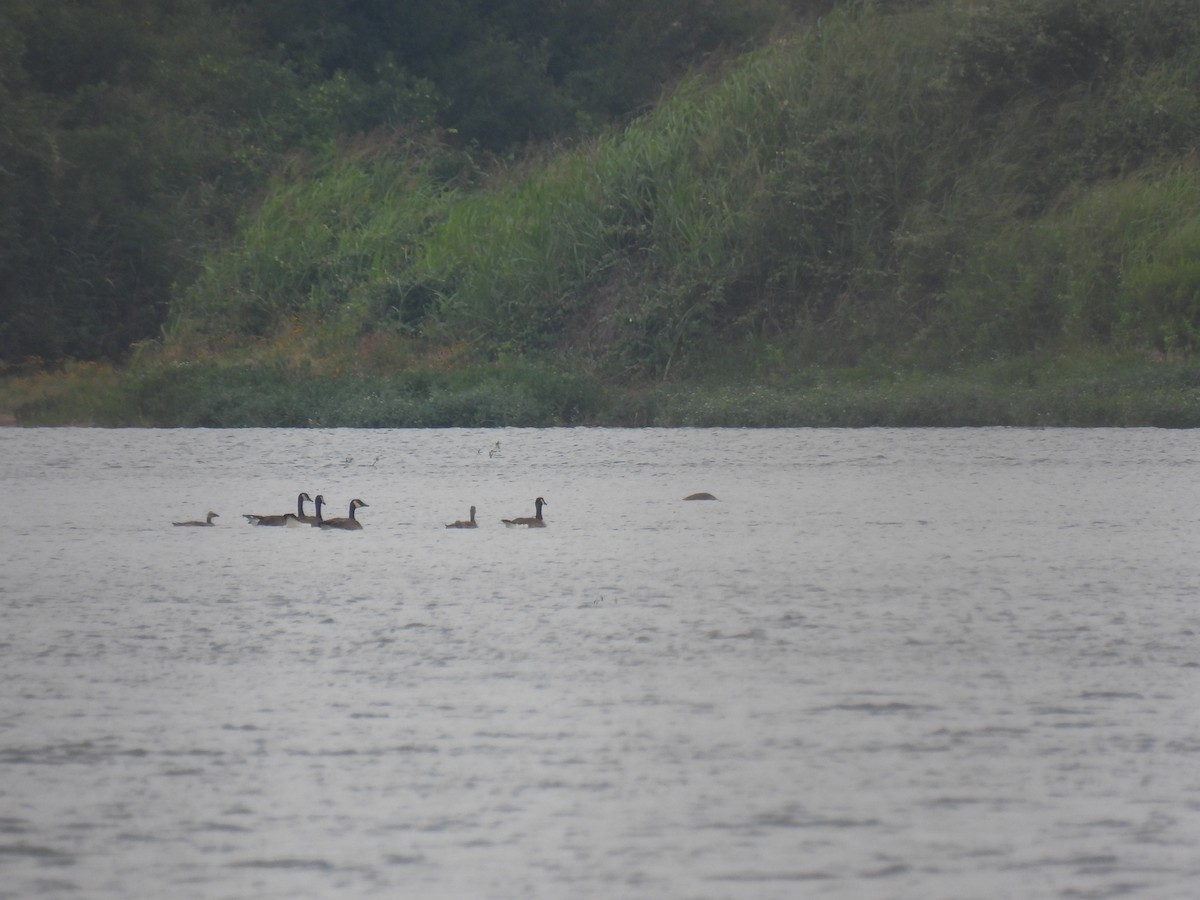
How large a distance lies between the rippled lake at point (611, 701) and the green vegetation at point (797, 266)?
24.4 ft

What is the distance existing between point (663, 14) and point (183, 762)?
2975cm

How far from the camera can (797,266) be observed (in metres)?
22.8

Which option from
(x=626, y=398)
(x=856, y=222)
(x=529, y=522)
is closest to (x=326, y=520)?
(x=529, y=522)

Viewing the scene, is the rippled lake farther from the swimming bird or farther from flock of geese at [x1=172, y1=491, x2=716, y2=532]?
the swimming bird

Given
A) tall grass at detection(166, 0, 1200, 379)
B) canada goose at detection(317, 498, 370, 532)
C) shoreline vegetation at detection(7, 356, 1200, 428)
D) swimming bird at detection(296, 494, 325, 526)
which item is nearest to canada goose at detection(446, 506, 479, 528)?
canada goose at detection(317, 498, 370, 532)

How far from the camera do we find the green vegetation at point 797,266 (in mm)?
20031

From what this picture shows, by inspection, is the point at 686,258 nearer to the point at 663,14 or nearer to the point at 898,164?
the point at 898,164

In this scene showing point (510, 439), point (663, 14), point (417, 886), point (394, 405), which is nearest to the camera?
point (417, 886)

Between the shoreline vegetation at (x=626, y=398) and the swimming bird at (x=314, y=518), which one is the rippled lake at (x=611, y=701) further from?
the shoreline vegetation at (x=626, y=398)

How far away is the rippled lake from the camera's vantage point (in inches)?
174

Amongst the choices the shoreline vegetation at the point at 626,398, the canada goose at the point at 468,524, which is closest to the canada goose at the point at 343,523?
the canada goose at the point at 468,524

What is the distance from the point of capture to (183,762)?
537 centimetres

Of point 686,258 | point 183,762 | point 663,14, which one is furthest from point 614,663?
point 663,14

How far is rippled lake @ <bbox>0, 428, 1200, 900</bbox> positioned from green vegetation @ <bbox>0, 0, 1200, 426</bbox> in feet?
24.4
